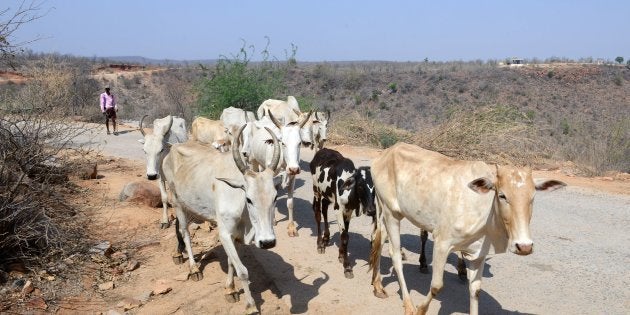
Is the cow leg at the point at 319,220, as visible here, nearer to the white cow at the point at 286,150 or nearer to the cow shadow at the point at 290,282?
A: the white cow at the point at 286,150

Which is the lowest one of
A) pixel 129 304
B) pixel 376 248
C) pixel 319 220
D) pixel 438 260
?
pixel 129 304

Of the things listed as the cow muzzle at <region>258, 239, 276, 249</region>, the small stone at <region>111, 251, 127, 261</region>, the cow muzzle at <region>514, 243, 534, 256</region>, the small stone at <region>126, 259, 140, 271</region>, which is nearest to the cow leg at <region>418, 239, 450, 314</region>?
the cow muzzle at <region>514, 243, 534, 256</region>

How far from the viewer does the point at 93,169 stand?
1112cm

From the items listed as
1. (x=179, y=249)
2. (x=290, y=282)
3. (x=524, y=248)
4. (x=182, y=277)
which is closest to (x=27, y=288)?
(x=182, y=277)

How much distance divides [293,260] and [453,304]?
7.52 feet

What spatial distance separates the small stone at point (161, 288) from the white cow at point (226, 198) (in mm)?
337

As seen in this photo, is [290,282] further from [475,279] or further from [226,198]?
[475,279]

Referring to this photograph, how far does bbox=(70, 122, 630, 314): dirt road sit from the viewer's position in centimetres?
557

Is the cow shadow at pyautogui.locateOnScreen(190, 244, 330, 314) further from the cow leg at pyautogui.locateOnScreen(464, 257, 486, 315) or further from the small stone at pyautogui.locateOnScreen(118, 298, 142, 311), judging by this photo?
the cow leg at pyautogui.locateOnScreen(464, 257, 486, 315)

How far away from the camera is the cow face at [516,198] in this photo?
387 centimetres

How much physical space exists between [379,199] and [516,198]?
2.02 meters

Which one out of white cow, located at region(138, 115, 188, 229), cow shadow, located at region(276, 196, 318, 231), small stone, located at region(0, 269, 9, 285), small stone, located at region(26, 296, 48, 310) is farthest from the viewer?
cow shadow, located at region(276, 196, 318, 231)

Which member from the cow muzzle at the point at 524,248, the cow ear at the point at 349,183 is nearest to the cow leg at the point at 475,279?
the cow muzzle at the point at 524,248

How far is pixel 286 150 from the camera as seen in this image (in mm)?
7676
